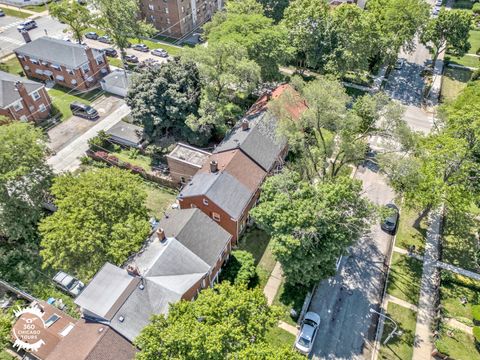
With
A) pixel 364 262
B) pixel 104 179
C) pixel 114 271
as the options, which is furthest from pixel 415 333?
pixel 104 179

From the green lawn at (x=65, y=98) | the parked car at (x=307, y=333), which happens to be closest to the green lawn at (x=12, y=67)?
the green lawn at (x=65, y=98)

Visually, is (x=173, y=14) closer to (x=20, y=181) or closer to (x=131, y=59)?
(x=131, y=59)

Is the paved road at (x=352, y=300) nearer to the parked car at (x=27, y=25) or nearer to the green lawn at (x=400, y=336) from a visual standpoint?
the green lawn at (x=400, y=336)

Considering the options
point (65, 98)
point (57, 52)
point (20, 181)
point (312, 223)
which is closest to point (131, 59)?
point (57, 52)

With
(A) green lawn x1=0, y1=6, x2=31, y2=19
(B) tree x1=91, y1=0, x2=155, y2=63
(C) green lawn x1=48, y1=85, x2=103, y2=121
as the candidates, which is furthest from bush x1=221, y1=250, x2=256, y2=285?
(A) green lawn x1=0, y1=6, x2=31, y2=19

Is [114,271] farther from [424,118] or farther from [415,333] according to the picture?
[424,118]
